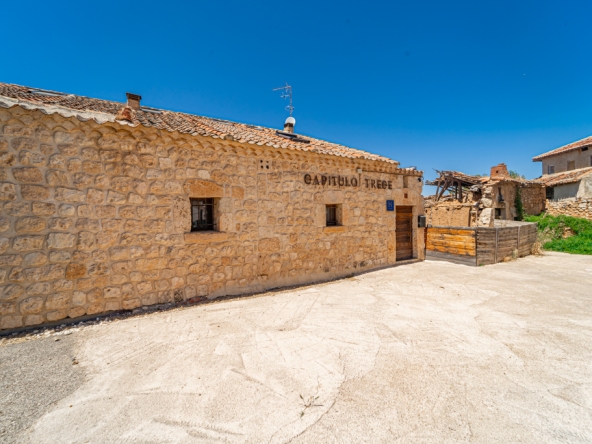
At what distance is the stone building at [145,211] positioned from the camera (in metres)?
3.84

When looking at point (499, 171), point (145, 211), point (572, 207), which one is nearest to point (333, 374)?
point (145, 211)

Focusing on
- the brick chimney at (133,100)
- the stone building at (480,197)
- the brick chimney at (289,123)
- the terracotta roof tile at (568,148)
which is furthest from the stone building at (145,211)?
the terracotta roof tile at (568,148)

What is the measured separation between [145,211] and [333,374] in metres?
3.92

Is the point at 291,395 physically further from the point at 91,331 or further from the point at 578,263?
the point at 578,263

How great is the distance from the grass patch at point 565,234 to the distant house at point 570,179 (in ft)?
9.00

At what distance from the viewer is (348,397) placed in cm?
248

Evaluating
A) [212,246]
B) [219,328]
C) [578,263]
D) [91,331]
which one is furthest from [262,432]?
[578,263]

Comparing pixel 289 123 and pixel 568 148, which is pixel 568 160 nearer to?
pixel 568 148

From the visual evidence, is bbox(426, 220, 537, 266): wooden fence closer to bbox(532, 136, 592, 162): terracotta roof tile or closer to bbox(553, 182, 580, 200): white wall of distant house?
bbox(553, 182, 580, 200): white wall of distant house

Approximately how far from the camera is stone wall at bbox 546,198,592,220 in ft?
50.6

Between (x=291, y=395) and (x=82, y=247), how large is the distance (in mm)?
3828

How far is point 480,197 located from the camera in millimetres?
15445

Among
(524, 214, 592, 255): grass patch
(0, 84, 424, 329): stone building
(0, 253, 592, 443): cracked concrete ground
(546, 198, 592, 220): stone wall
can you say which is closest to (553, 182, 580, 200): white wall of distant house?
(546, 198, 592, 220): stone wall

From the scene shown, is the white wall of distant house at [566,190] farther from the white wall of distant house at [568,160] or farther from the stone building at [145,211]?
the stone building at [145,211]
